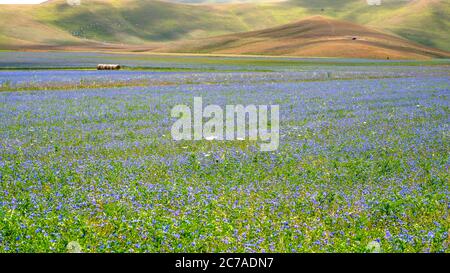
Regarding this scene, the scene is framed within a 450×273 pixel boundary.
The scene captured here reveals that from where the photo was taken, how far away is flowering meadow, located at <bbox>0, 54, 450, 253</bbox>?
8758 millimetres

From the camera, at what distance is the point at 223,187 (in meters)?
12.1

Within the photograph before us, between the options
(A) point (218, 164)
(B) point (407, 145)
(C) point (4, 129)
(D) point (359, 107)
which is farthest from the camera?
(D) point (359, 107)

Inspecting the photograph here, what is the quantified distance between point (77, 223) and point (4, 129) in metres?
14.1

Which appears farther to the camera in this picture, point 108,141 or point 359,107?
point 359,107

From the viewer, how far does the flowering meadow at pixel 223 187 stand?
8758 millimetres

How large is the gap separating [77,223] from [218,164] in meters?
6.13

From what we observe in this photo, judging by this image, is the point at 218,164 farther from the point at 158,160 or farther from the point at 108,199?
the point at 108,199

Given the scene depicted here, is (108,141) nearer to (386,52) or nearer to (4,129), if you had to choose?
(4,129)
